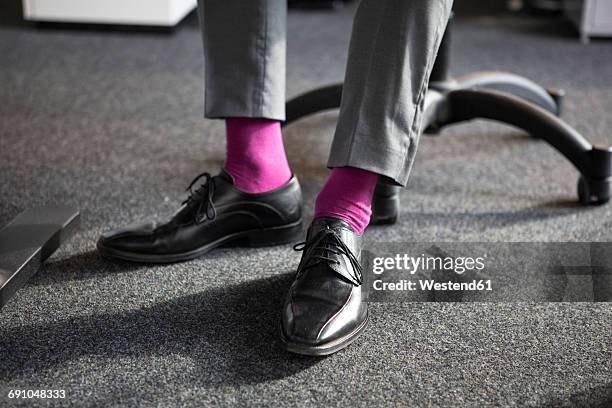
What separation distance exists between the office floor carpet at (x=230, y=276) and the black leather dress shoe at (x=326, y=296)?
0.7 inches

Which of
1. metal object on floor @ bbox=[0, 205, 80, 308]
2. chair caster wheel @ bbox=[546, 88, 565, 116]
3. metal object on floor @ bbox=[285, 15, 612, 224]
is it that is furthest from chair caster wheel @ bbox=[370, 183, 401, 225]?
chair caster wheel @ bbox=[546, 88, 565, 116]

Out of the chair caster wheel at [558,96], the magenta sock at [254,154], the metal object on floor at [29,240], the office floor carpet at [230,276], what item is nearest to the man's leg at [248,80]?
the magenta sock at [254,154]

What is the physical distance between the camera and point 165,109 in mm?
1549

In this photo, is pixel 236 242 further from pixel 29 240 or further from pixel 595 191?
pixel 595 191

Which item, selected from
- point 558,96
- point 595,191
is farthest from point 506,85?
point 595,191

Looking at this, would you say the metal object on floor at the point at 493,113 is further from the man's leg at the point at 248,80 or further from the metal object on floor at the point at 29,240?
the metal object on floor at the point at 29,240

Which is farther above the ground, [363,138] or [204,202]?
[363,138]

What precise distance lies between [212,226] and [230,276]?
68 millimetres

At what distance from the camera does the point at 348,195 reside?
0.85 metres

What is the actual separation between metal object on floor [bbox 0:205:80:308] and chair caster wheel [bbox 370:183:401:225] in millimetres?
380

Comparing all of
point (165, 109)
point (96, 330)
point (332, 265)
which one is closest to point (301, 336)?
point (332, 265)

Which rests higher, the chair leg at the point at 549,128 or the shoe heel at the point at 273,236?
the chair leg at the point at 549,128

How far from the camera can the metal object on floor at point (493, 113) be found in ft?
3.59

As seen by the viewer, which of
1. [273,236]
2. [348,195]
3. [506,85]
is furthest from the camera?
[506,85]
